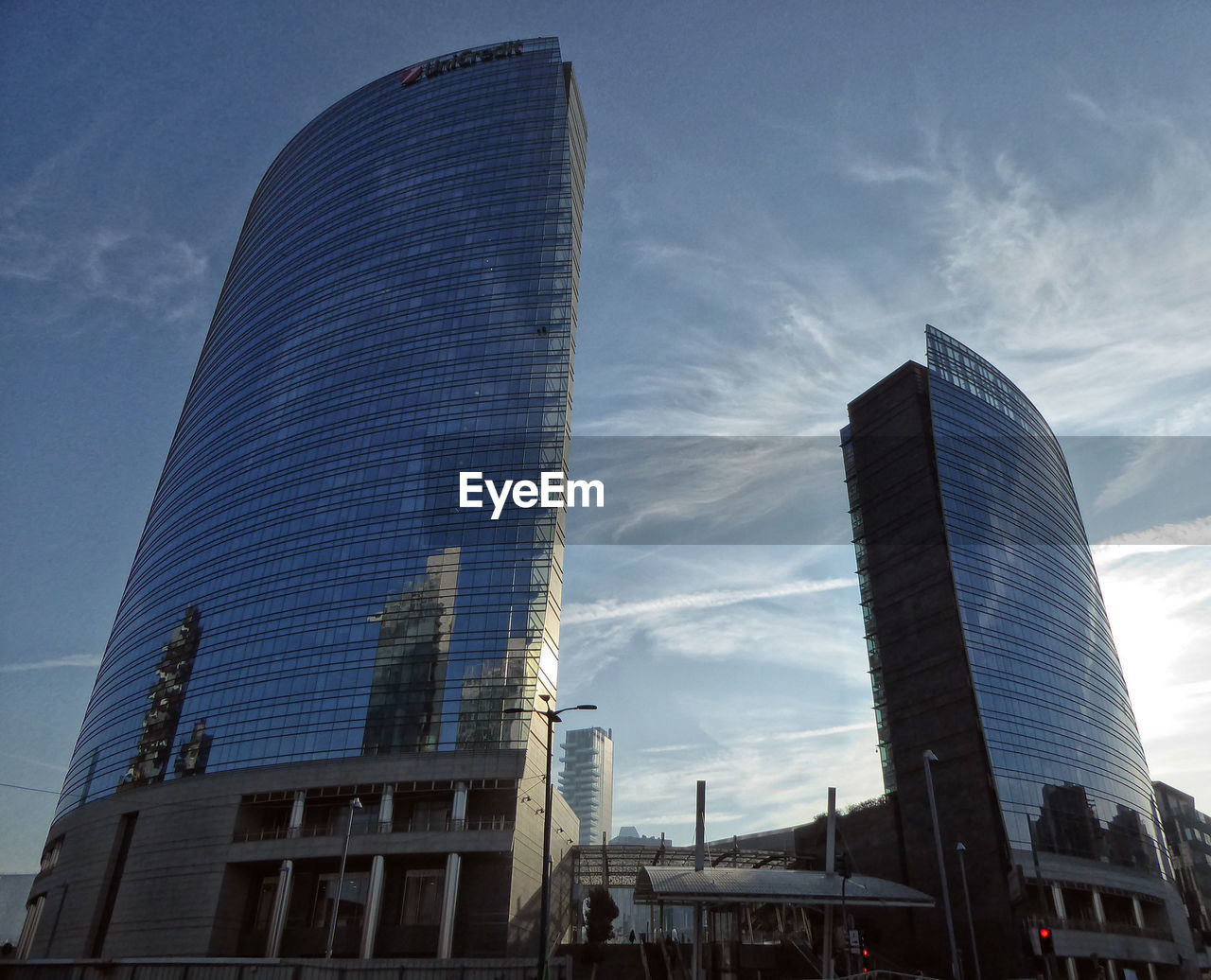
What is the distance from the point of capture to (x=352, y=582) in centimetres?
8944

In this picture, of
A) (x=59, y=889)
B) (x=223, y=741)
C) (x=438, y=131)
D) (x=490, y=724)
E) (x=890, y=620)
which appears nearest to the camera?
(x=490, y=724)

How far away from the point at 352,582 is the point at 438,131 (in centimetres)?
7306

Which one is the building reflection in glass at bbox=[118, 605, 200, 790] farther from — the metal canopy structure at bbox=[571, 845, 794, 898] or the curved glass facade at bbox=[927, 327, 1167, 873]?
the curved glass facade at bbox=[927, 327, 1167, 873]

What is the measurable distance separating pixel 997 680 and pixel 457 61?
4773 inches

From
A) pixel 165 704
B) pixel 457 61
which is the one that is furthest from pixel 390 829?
pixel 457 61

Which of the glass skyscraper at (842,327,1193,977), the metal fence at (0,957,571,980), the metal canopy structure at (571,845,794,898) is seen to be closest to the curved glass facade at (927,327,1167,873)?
the glass skyscraper at (842,327,1193,977)

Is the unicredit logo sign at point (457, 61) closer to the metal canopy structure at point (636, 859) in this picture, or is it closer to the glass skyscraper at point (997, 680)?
the glass skyscraper at point (997, 680)

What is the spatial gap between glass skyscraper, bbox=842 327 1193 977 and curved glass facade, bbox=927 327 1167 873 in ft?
0.95

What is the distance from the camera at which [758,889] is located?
2367 inches

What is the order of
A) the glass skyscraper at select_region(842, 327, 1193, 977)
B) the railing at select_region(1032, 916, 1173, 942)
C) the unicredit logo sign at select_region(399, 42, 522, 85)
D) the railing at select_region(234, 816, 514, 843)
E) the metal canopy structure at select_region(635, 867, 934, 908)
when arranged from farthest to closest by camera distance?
the unicredit logo sign at select_region(399, 42, 522, 85), the glass skyscraper at select_region(842, 327, 1193, 977), the railing at select_region(1032, 916, 1173, 942), the railing at select_region(234, 816, 514, 843), the metal canopy structure at select_region(635, 867, 934, 908)

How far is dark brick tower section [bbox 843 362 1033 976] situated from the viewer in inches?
3255

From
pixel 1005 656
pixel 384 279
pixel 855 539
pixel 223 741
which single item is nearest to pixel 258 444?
pixel 384 279

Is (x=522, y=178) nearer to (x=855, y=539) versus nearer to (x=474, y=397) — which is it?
(x=474, y=397)

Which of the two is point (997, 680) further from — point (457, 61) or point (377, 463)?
point (457, 61)
